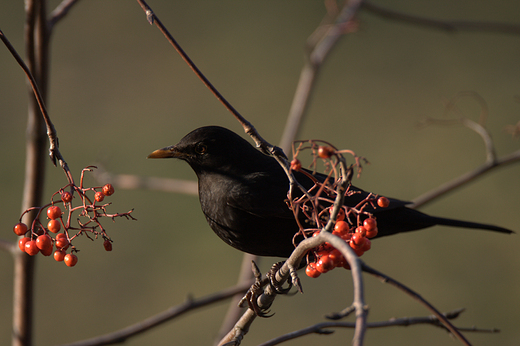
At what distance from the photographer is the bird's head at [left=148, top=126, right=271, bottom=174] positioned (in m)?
2.64

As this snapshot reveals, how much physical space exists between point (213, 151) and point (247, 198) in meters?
0.38

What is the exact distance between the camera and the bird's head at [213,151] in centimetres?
264

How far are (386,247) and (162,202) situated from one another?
364 centimetres

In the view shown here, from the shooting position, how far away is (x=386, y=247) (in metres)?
7.54

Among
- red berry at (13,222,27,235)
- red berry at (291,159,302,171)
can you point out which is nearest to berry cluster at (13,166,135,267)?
red berry at (13,222,27,235)

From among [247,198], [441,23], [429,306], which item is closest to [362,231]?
[429,306]


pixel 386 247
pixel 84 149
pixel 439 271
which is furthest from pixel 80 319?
pixel 439 271

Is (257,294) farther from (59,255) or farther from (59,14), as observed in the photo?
(59,14)

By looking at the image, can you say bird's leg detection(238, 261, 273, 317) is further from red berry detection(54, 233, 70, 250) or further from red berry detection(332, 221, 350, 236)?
red berry detection(54, 233, 70, 250)

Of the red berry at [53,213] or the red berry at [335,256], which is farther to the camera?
the red berry at [335,256]

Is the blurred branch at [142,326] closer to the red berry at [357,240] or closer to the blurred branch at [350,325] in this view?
the blurred branch at [350,325]

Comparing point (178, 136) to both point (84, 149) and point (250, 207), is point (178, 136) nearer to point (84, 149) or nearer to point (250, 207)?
point (84, 149)

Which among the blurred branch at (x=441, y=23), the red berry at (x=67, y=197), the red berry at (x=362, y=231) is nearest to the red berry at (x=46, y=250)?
the red berry at (x=67, y=197)

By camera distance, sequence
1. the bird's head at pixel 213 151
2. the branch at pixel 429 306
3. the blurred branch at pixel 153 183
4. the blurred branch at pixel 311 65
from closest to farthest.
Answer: the branch at pixel 429 306, the bird's head at pixel 213 151, the blurred branch at pixel 311 65, the blurred branch at pixel 153 183
